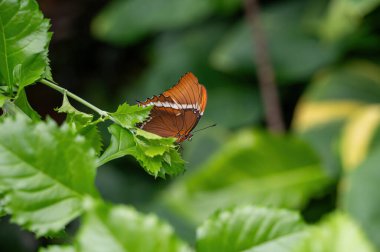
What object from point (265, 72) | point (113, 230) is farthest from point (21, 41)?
point (265, 72)

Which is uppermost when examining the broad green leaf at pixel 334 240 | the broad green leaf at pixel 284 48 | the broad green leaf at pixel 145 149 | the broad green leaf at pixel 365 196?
the broad green leaf at pixel 284 48

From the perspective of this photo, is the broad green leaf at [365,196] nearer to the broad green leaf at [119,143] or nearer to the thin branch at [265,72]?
the thin branch at [265,72]

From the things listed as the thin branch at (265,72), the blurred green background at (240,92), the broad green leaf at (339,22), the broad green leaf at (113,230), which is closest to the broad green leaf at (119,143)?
the broad green leaf at (113,230)

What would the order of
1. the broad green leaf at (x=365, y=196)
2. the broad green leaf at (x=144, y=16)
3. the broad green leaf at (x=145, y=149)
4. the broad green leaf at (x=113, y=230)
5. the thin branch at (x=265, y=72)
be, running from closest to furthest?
the broad green leaf at (x=113, y=230) < the broad green leaf at (x=145, y=149) < the broad green leaf at (x=365, y=196) < the thin branch at (x=265, y=72) < the broad green leaf at (x=144, y=16)

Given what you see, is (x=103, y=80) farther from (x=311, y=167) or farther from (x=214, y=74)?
(x=311, y=167)

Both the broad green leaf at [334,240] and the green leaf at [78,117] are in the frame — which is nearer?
the broad green leaf at [334,240]
